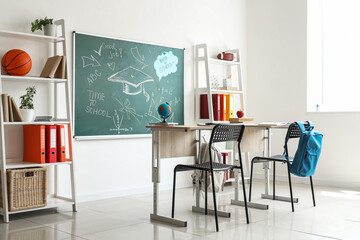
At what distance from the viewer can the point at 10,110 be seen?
11.7ft

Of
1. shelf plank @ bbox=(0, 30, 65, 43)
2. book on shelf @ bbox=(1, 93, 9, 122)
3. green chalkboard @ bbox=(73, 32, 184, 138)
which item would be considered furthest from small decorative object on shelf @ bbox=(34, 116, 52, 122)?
shelf plank @ bbox=(0, 30, 65, 43)

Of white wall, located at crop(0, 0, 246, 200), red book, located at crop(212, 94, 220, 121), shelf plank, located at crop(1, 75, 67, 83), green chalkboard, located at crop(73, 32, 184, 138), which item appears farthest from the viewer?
red book, located at crop(212, 94, 220, 121)

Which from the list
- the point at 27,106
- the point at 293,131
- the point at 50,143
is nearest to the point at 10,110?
the point at 27,106

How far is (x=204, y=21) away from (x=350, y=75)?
2.01 m

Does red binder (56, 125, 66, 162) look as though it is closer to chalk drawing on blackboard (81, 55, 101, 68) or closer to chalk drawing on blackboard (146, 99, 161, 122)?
chalk drawing on blackboard (81, 55, 101, 68)

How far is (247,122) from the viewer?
4.22 meters

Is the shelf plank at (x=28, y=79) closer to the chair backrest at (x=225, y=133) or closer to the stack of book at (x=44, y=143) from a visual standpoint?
the stack of book at (x=44, y=143)

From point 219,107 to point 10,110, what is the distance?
265 cm

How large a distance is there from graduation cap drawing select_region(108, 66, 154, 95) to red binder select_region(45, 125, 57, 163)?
1058 millimetres

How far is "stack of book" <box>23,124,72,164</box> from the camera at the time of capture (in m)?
3.72

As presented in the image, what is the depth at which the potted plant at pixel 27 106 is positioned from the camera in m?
3.68

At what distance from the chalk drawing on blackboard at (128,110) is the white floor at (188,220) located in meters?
0.93

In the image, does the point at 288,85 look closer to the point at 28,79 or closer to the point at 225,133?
the point at 225,133

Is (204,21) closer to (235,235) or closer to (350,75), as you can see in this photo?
(350,75)
